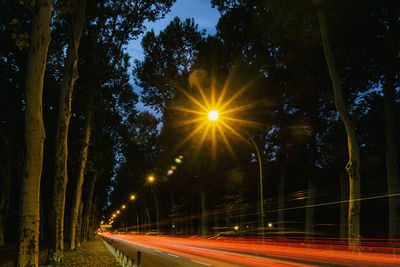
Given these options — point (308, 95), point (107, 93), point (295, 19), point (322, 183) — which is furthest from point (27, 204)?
point (322, 183)

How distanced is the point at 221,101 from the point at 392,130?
503 inches

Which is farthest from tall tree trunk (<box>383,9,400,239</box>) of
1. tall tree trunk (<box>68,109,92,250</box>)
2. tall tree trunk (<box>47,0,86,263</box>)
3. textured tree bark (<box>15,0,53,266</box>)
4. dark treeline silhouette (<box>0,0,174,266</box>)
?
tall tree trunk (<box>68,109,92,250</box>)

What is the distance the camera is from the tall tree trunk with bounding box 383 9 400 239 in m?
16.9

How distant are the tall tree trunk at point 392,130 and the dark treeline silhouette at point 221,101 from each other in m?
0.06

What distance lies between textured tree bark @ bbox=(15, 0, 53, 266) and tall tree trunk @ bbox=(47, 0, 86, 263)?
16.0 feet

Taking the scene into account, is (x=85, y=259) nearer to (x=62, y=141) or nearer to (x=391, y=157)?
(x=62, y=141)

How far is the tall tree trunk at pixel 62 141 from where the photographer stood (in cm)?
1264

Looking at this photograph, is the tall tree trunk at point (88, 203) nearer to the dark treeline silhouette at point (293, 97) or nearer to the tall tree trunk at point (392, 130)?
the dark treeline silhouette at point (293, 97)

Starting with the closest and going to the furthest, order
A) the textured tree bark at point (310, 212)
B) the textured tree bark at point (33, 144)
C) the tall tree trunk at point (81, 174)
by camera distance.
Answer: the textured tree bark at point (33, 144) < the tall tree trunk at point (81, 174) < the textured tree bark at point (310, 212)

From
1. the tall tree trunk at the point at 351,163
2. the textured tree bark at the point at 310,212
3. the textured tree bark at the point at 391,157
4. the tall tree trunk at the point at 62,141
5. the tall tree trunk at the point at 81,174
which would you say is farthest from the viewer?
the textured tree bark at the point at 310,212

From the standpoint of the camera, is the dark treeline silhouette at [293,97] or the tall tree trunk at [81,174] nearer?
the dark treeline silhouette at [293,97]

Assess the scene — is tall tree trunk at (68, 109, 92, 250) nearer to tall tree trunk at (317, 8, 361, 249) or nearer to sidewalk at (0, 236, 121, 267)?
sidewalk at (0, 236, 121, 267)

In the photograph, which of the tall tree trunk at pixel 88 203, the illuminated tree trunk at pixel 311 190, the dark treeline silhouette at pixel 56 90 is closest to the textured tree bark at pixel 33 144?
the dark treeline silhouette at pixel 56 90

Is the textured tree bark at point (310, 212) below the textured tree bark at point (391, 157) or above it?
below
